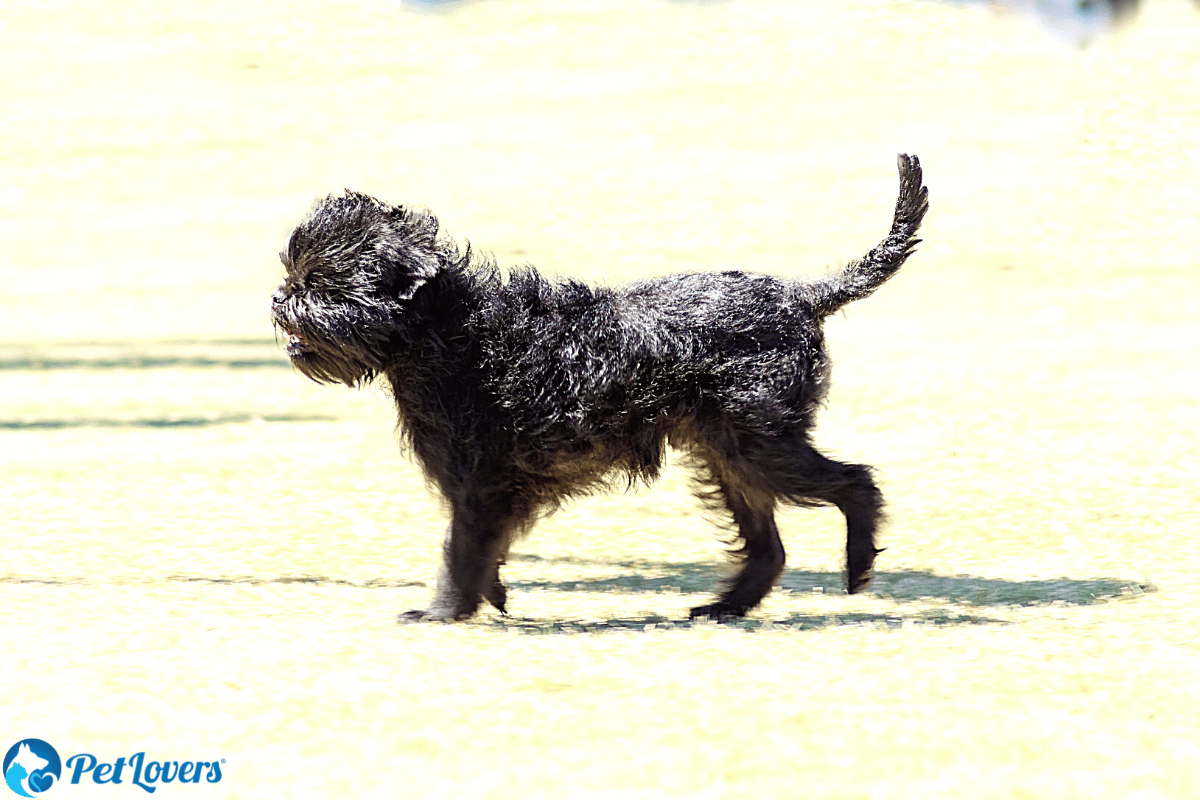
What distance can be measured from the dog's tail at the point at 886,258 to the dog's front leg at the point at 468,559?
1.47 metres

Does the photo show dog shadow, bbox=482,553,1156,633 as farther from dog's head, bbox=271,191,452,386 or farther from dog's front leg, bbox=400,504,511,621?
dog's head, bbox=271,191,452,386

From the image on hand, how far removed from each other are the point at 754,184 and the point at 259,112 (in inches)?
383

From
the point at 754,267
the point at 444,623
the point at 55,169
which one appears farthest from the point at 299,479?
the point at 55,169

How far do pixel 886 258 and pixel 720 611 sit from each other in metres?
1.47

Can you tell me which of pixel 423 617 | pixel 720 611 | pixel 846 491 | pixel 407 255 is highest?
pixel 407 255

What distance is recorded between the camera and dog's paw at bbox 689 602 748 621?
579 centimetres

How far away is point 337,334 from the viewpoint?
17.8ft

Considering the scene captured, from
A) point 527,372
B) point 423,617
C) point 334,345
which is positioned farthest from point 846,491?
point 334,345

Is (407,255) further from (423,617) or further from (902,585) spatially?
(902,585)

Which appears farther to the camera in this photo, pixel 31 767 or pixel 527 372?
pixel 527 372

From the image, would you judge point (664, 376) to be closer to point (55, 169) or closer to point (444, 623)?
point (444, 623)

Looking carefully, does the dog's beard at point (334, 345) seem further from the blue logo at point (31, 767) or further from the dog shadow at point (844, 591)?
the blue logo at point (31, 767)

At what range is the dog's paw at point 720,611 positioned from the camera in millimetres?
5793

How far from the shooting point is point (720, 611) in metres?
5.82
